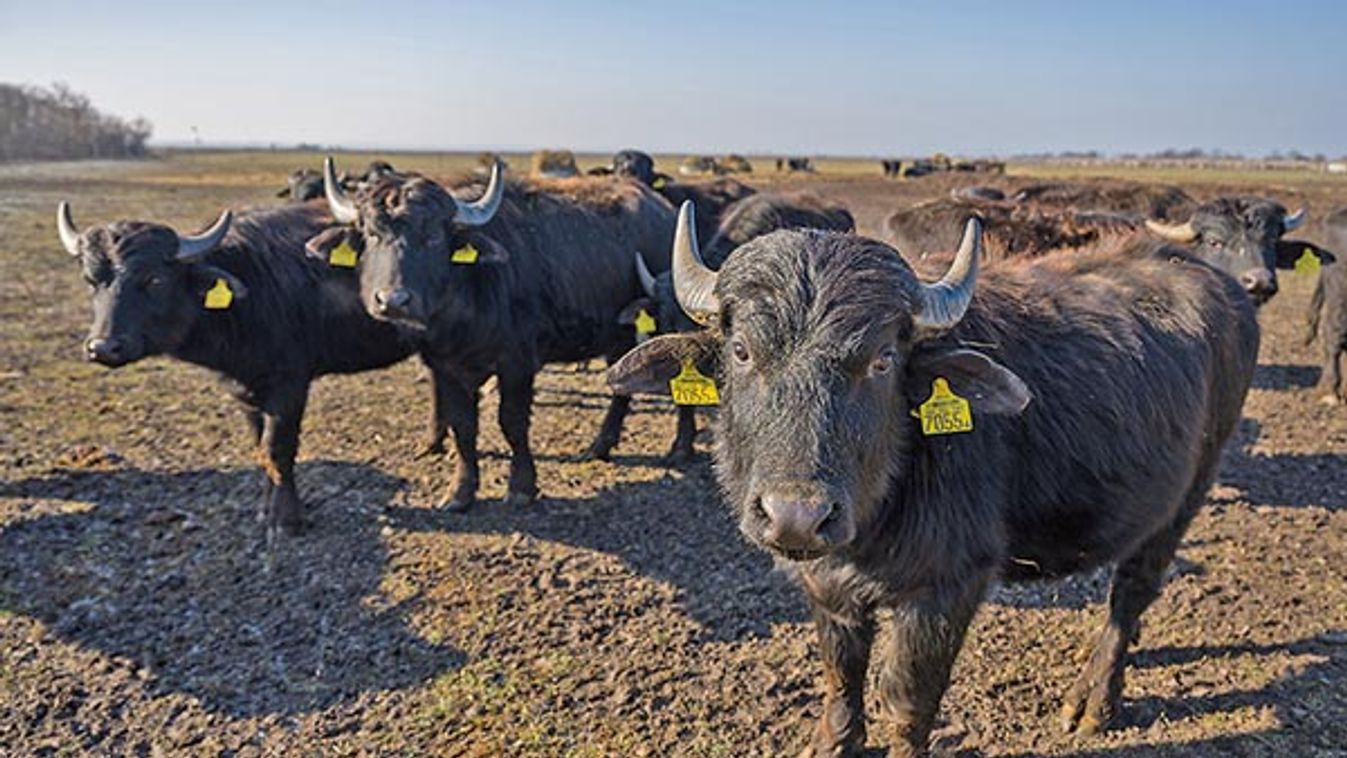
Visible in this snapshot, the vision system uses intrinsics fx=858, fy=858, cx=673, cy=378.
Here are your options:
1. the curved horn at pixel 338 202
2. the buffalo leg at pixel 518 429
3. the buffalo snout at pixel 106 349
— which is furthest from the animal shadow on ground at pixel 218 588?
the curved horn at pixel 338 202

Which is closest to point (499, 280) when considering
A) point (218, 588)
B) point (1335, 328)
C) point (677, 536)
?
point (677, 536)

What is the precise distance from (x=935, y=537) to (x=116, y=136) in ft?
385

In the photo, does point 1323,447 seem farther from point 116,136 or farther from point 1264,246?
point 116,136

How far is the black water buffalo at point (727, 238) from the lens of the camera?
24.2 feet

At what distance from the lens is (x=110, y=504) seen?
21.7 feet

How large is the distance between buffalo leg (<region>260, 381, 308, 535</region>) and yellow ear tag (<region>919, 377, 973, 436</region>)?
4.91 meters

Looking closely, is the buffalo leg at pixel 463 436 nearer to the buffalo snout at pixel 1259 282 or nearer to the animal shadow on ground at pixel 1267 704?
the animal shadow on ground at pixel 1267 704

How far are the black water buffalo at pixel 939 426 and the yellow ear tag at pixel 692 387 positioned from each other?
0.16 feet

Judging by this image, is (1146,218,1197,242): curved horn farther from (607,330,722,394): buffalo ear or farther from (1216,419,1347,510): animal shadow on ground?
(607,330,722,394): buffalo ear

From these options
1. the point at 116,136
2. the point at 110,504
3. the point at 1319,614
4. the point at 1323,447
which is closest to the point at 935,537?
the point at 1319,614

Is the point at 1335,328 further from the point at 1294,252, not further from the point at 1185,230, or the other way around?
the point at 1185,230

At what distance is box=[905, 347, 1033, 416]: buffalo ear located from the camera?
301cm

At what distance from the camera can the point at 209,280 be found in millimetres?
6141

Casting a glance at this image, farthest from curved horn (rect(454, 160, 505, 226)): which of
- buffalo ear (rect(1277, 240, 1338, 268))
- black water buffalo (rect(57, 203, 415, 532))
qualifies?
buffalo ear (rect(1277, 240, 1338, 268))
